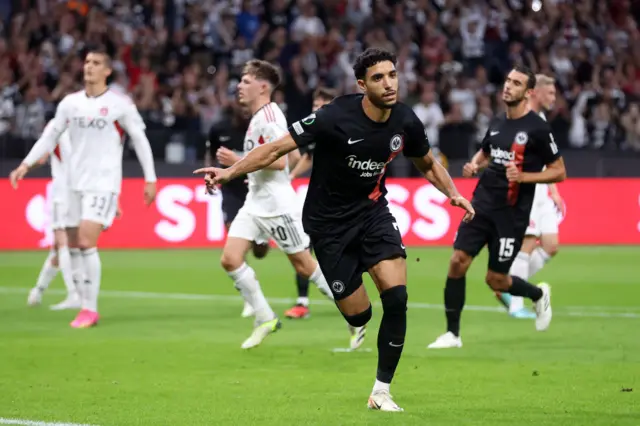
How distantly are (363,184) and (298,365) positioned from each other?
2298mm

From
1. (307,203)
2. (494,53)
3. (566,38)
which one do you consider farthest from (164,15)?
(307,203)

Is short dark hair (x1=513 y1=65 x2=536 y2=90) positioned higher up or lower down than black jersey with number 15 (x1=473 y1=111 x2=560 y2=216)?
higher up

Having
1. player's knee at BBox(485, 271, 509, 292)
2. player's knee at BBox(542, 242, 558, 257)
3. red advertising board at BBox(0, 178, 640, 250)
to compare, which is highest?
player's knee at BBox(485, 271, 509, 292)

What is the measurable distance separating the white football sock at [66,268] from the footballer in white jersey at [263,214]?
3.72m

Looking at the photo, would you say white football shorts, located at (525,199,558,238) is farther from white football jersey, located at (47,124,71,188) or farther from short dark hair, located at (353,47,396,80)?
short dark hair, located at (353,47,396,80)

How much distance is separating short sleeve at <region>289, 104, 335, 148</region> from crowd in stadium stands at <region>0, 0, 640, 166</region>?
1380cm

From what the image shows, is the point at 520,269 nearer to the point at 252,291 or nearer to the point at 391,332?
the point at 252,291

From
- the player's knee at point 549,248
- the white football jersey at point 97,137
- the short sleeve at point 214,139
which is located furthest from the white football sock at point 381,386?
the short sleeve at point 214,139

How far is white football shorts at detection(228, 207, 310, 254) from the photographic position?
439 inches

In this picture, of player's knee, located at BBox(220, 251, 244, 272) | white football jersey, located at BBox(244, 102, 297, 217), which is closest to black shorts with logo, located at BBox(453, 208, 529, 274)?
white football jersey, located at BBox(244, 102, 297, 217)

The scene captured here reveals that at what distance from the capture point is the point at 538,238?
1401cm

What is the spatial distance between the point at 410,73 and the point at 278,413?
62.1 feet

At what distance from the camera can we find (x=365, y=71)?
26.2 feet

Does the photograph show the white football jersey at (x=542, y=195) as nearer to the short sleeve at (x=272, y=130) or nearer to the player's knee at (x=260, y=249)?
the player's knee at (x=260, y=249)
